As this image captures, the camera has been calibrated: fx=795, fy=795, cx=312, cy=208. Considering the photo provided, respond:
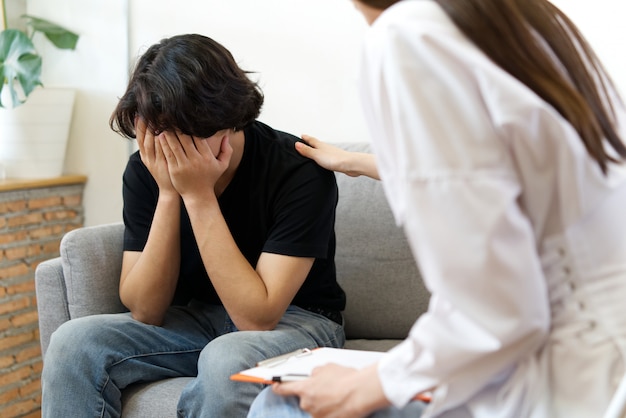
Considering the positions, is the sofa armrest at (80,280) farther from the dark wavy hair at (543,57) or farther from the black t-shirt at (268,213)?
the dark wavy hair at (543,57)

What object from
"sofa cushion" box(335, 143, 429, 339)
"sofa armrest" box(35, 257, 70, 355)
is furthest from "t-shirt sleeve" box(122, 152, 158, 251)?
"sofa cushion" box(335, 143, 429, 339)

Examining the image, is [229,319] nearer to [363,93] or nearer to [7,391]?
[363,93]

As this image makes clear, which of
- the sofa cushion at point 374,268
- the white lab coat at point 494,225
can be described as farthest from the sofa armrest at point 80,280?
the white lab coat at point 494,225

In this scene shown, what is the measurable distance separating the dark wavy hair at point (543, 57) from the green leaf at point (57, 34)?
2033 mm

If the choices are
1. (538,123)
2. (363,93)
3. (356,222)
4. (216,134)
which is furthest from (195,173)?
(538,123)

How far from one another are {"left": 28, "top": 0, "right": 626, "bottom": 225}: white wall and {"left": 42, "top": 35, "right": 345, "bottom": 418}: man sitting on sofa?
23.7 inches

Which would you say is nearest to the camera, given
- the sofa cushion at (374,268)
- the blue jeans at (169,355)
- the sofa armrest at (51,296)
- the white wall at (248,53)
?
the blue jeans at (169,355)

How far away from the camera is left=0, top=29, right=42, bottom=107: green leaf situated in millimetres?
2414

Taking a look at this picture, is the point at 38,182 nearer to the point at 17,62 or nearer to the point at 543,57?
the point at 17,62

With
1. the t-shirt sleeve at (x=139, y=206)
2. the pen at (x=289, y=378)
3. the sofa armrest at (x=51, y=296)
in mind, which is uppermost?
the pen at (x=289, y=378)

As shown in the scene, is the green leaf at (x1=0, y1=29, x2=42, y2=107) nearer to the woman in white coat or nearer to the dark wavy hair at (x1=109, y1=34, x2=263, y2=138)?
the dark wavy hair at (x1=109, y1=34, x2=263, y2=138)

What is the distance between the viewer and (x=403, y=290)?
1.86 m

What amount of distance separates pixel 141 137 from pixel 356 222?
59 cm

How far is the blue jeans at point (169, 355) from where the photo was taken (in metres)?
1.34
